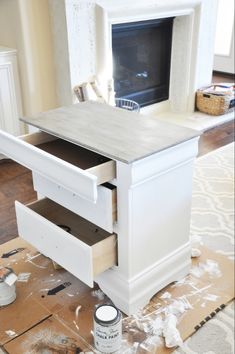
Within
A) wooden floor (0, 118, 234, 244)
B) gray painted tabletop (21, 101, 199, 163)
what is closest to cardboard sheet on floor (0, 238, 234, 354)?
wooden floor (0, 118, 234, 244)

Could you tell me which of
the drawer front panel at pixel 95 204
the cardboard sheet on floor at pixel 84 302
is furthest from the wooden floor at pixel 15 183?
the drawer front panel at pixel 95 204

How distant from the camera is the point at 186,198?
160 cm

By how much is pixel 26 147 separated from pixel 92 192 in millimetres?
353

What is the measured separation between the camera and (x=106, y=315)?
1.35 meters

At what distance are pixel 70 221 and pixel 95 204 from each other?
0.35 m

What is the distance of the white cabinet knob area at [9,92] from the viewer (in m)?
2.66

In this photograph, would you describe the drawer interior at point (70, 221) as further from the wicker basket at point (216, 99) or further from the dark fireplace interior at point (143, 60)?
the wicker basket at point (216, 99)

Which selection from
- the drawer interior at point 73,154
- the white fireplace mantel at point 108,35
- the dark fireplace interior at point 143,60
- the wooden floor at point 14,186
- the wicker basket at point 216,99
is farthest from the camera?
the wicker basket at point 216,99

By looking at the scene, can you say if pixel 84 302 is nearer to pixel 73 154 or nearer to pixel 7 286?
pixel 7 286

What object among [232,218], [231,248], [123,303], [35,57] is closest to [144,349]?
[123,303]

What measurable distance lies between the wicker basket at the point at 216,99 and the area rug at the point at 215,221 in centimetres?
70

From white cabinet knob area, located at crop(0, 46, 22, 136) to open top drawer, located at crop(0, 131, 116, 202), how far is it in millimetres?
1144

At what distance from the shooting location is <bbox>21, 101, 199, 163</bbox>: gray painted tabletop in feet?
4.44

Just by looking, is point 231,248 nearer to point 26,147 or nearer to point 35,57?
point 26,147
